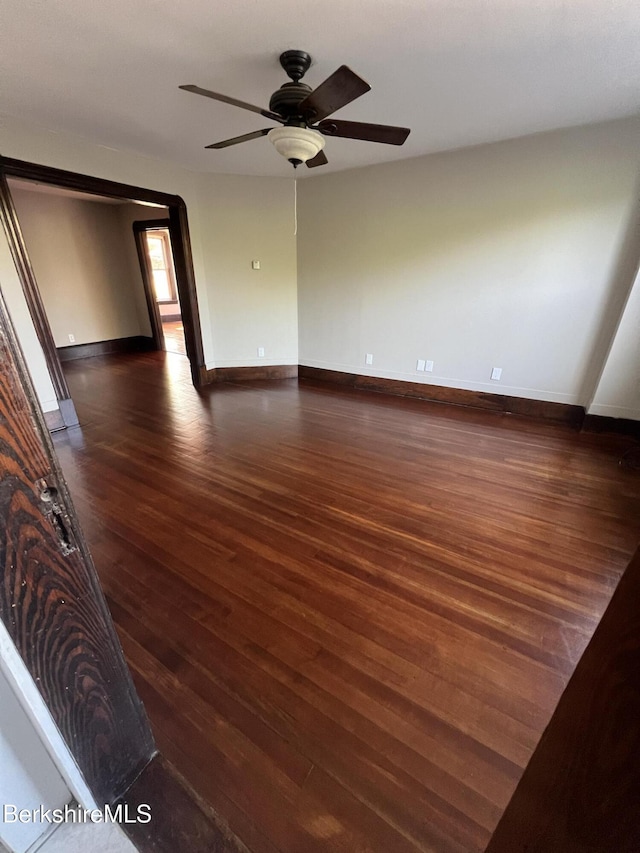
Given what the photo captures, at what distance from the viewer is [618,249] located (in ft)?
9.25

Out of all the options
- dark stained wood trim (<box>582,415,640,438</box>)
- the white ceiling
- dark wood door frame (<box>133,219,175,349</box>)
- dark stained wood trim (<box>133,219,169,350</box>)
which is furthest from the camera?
dark stained wood trim (<box>133,219,169,350</box>)

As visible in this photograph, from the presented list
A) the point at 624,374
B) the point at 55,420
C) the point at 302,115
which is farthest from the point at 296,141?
the point at 624,374

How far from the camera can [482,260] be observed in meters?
3.33

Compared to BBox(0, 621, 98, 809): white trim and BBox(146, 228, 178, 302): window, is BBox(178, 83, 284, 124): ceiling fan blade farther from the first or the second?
BBox(146, 228, 178, 302): window

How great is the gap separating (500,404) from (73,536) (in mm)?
3869

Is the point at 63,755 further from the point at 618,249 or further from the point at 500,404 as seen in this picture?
the point at 618,249

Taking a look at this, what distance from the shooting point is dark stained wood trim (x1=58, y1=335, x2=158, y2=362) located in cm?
563

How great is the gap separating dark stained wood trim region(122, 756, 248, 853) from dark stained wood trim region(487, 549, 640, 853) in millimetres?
759

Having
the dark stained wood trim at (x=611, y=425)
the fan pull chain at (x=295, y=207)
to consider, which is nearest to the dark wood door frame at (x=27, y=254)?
the fan pull chain at (x=295, y=207)

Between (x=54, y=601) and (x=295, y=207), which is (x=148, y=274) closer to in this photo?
(x=295, y=207)

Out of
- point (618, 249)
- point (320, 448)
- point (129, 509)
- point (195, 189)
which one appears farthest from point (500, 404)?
point (195, 189)

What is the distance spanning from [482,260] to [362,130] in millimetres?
1950

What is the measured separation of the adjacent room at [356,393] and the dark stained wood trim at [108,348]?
1.44 metres

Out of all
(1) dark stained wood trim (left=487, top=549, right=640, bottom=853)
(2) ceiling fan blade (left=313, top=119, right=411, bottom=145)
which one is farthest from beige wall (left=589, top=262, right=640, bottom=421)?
(1) dark stained wood trim (left=487, top=549, right=640, bottom=853)
